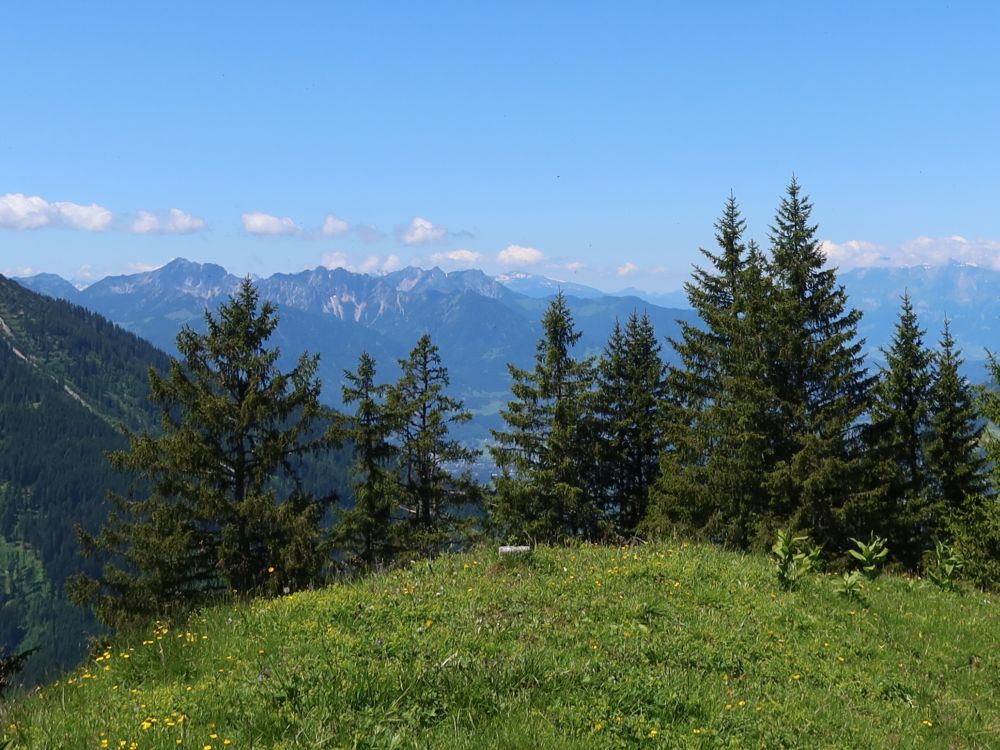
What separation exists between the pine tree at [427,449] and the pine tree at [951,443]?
1935cm

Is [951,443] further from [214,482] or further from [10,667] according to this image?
[10,667]

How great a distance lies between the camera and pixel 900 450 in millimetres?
26047

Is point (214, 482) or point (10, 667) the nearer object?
point (10, 667)

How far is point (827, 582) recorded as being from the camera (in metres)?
9.97

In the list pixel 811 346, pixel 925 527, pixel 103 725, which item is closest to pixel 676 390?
pixel 811 346

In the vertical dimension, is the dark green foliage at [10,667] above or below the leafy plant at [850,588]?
below

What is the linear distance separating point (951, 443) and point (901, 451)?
2.49 m

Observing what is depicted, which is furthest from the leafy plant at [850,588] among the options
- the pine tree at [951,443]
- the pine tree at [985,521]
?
the pine tree at [951,443]

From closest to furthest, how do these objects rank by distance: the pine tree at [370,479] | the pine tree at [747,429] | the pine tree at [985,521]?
1. the pine tree at [985,521]
2. the pine tree at [747,429]
3. the pine tree at [370,479]

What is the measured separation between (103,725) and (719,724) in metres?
5.13

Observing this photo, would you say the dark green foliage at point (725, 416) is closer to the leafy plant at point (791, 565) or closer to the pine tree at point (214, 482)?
the leafy plant at point (791, 565)

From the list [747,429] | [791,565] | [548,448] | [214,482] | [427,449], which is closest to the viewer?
[791,565]

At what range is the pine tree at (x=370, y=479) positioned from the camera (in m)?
28.7

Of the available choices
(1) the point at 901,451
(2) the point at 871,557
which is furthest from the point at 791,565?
(1) the point at 901,451
